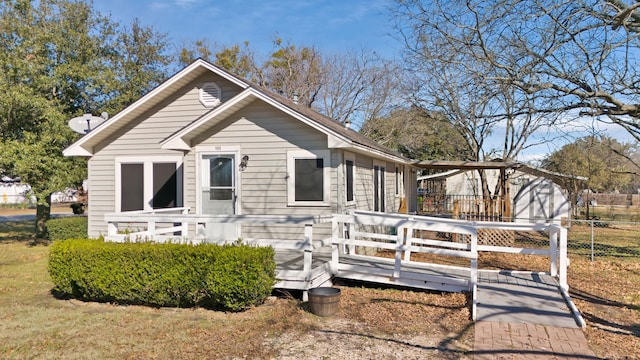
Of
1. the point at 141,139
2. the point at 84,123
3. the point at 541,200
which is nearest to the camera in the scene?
the point at 141,139

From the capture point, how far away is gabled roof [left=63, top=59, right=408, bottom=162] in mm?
9922

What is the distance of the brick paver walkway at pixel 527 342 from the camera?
16.8 feet

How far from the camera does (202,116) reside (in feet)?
34.4

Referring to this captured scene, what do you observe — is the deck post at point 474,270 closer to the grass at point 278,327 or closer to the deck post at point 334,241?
the grass at point 278,327

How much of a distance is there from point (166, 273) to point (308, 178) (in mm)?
4180

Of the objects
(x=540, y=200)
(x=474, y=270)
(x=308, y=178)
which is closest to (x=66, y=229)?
(x=308, y=178)

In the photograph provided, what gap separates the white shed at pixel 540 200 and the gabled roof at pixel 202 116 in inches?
351

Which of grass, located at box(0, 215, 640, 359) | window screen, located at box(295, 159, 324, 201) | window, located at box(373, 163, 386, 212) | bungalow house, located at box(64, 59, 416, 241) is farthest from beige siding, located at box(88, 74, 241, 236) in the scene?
window, located at box(373, 163, 386, 212)

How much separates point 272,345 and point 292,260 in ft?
11.6

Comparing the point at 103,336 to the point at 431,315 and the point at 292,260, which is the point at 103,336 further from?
the point at 431,315

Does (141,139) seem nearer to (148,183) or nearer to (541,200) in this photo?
(148,183)

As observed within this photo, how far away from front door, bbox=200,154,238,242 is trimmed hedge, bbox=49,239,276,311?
3.58 m

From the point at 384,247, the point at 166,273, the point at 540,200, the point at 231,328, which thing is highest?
the point at 540,200

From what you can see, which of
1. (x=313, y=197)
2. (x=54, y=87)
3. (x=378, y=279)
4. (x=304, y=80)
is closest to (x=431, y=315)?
(x=378, y=279)
